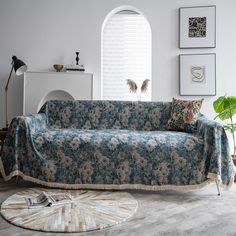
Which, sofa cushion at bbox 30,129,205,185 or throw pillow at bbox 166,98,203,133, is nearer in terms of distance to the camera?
sofa cushion at bbox 30,129,205,185

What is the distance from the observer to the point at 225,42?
12.6 ft

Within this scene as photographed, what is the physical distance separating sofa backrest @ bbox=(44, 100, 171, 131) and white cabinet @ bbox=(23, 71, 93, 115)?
2.17 feet

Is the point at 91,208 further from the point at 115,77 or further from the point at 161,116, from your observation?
the point at 115,77

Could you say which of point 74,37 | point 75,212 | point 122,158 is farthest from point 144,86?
point 75,212

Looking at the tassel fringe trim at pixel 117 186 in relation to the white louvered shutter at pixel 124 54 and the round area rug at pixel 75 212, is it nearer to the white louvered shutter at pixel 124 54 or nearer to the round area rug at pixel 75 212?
the round area rug at pixel 75 212

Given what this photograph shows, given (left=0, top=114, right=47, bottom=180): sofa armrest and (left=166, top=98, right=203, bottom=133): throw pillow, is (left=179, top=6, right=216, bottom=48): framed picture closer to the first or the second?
(left=166, top=98, right=203, bottom=133): throw pillow

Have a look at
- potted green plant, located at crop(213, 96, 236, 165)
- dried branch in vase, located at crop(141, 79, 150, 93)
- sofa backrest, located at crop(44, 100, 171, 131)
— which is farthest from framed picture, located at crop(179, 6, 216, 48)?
sofa backrest, located at crop(44, 100, 171, 131)

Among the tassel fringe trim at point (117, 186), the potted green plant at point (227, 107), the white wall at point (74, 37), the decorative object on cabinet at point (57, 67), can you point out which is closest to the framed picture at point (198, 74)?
the white wall at point (74, 37)

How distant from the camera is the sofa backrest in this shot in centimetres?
316

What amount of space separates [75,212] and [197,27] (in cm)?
299

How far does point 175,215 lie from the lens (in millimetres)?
2062

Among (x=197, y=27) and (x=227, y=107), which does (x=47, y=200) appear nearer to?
(x=227, y=107)

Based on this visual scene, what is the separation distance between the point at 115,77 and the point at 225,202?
246cm

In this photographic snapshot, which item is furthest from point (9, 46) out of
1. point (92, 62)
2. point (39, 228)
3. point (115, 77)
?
point (39, 228)
